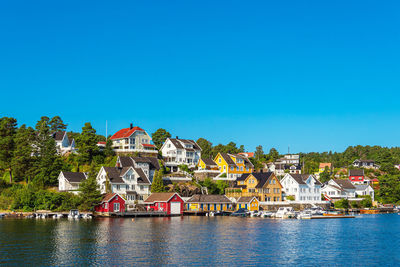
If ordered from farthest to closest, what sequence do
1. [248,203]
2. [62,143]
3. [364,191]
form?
[364,191]
[62,143]
[248,203]

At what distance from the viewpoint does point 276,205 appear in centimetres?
9944

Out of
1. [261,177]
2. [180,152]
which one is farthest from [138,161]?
[261,177]

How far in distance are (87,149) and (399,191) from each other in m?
82.5

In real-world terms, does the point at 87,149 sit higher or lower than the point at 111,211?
higher

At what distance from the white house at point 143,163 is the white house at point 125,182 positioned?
2.48 metres

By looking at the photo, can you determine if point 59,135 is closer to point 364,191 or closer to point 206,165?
point 206,165

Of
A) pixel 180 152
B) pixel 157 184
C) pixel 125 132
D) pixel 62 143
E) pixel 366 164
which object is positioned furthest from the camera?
pixel 366 164

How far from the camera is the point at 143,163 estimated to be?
96.4 metres

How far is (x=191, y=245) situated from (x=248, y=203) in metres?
48.9

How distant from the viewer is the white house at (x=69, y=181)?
8688cm

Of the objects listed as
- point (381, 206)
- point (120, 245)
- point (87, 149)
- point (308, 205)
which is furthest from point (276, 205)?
point (120, 245)

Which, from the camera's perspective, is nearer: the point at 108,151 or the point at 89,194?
the point at 89,194

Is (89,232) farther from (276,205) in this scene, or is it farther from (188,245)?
(276,205)

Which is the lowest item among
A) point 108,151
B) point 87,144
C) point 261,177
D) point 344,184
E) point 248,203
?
point 248,203
